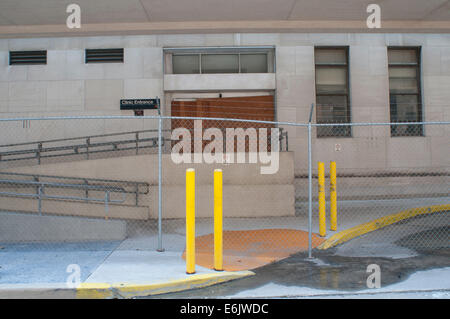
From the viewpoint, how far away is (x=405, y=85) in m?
12.9

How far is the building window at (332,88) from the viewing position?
41.4ft

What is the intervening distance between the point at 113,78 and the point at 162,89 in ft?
5.30

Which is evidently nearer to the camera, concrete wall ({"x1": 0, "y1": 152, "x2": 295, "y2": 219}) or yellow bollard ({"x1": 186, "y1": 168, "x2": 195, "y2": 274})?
yellow bollard ({"x1": 186, "y1": 168, "x2": 195, "y2": 274})

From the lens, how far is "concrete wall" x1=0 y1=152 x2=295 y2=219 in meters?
9.65

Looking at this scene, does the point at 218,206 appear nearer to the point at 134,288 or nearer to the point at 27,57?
the point at 134,288

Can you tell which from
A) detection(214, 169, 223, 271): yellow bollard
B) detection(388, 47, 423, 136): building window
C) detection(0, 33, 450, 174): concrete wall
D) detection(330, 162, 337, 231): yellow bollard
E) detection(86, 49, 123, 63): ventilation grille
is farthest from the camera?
detection(388, 47, 423, 136): building window

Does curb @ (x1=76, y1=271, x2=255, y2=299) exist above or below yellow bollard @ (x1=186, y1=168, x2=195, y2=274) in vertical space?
below

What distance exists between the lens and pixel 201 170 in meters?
10.1

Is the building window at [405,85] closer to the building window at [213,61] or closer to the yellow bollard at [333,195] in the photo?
the building window at [213,61]

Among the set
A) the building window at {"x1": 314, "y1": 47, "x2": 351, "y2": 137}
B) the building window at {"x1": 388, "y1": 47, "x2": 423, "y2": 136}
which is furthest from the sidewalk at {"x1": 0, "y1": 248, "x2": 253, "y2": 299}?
the building window at {"x1": 388, "y1": 47, "x2": 423, "y2": 136}

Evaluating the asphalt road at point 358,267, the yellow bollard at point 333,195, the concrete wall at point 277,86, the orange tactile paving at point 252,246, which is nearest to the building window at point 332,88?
the concrete wall at point 277,86

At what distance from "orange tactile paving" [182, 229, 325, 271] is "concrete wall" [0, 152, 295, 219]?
1.42m

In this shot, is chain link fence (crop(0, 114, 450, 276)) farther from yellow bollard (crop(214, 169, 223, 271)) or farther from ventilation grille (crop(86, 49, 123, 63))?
ventilation grille (crop(86, 49, 123, 63))

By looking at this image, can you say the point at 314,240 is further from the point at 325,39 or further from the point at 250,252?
the point at 325,39
